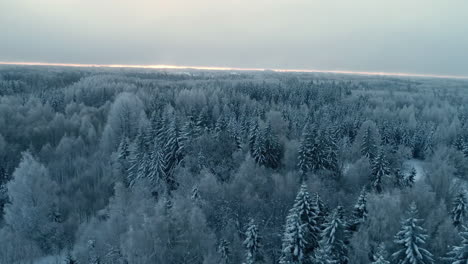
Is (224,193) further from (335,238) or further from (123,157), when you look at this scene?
Answer: (123,157)

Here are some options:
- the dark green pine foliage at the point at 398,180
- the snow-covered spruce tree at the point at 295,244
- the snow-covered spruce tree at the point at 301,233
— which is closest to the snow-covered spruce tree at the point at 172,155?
the snow-covered spruce tree at the point at 301,233

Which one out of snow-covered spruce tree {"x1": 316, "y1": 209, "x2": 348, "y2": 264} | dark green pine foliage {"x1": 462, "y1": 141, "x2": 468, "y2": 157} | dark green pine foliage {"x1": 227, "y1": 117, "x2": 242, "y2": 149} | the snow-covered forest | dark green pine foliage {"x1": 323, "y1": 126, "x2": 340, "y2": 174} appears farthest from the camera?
dark green pine foliage {"x1": 462, "y1": 141, "x2": 468, "y2": 157}

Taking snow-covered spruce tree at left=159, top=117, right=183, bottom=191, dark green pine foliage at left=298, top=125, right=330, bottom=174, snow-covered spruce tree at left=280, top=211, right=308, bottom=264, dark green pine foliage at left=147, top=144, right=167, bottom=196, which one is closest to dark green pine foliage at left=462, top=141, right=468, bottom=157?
dark green pine foliage at left=298, top=125, right=330, bottom=174

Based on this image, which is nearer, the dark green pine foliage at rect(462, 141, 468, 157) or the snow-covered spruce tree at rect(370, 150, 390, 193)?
the snow-covered spruce tree at rect(370, 150, 390, 193)

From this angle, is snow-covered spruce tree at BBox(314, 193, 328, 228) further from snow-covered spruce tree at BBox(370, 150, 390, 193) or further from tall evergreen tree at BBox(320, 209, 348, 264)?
snow-covered spruce tree at BBox(370, 150, 390, 193)

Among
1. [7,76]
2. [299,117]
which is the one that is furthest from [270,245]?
[7,76]

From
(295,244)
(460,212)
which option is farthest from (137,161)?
(460,212)

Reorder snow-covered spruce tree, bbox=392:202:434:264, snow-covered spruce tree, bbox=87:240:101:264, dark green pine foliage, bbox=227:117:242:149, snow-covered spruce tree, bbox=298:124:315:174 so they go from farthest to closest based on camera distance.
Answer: dark green pine foliage, bbox=227:117:242:149, snow-covered spruce tree, bbox=298:124:315:174, snow-covered spruce tree, bbox=87:240:101:264, snow-covered spruce tree, bbox=392:202:434:264
